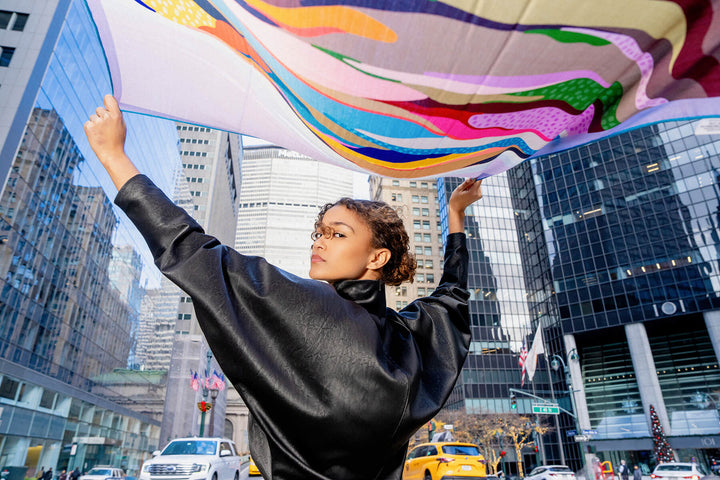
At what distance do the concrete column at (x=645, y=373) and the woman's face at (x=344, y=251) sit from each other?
5632 centimetres

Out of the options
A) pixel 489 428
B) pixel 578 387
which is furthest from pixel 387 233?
pixel 578 387

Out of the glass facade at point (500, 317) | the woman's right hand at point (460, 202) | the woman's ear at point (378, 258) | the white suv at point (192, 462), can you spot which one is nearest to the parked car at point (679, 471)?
the white suv at point (192, 462)

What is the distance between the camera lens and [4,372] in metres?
24.4

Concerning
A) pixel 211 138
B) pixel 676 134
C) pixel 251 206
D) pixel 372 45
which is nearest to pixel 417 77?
pixel 372 45

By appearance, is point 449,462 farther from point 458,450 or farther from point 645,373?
point 645,373

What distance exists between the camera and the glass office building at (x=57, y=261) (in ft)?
85.3

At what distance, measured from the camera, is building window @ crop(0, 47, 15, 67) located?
27141 mm

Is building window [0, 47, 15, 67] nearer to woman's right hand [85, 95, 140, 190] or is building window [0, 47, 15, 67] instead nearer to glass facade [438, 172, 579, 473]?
woman's right hand [85, 95, 140, 190]

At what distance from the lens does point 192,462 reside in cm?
968

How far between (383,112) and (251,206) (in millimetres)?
184627

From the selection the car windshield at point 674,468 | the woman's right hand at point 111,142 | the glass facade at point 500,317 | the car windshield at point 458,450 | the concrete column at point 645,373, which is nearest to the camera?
the woman's right hand at point 111,142

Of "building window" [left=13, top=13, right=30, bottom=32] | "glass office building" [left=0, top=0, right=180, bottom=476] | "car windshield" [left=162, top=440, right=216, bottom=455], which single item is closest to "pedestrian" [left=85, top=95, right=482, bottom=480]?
"car windshield" [left=162, top=440, right=216, bottom=455]

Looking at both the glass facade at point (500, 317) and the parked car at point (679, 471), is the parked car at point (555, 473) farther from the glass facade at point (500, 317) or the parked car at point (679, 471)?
the glass facade at point (500, 317)

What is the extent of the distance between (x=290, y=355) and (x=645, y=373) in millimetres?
57702
